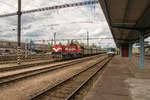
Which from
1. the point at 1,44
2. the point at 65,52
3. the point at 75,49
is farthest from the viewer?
the point at 1,44

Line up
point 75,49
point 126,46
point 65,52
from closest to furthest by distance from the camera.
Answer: point 65,52 → point 75,49 → point 126,46

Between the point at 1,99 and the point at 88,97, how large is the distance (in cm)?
361

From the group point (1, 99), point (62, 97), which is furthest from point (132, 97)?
point (1, 99)

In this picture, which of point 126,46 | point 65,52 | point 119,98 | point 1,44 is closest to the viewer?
point 119,98

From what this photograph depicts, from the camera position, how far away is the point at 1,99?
17.5 feet

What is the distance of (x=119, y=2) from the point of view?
317 inches

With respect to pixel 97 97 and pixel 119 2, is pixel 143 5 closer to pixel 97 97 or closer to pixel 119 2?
pixel 119 2

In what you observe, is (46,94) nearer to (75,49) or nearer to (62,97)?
(62,97)

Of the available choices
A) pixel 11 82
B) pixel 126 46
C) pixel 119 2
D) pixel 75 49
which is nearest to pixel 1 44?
pixel 75 49

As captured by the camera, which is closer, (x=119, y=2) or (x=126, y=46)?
(x=119, y=2)

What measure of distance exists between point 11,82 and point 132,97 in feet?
22.6

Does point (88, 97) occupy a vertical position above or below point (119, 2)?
below

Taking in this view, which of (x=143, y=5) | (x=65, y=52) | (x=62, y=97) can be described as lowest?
(x=62, y=97)

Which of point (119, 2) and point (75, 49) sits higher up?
point (119, 2)
